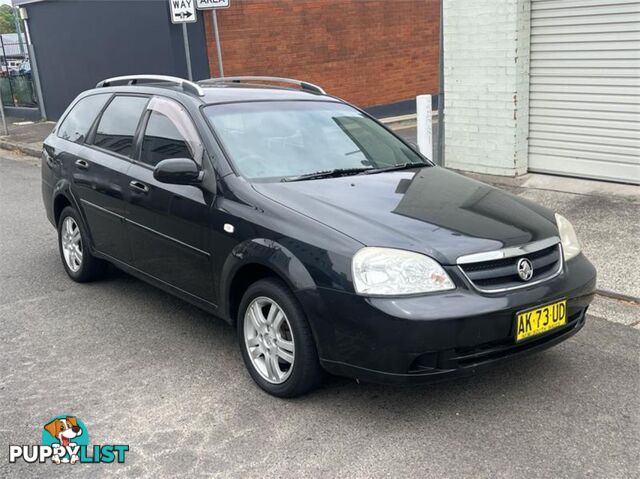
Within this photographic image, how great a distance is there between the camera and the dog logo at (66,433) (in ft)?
11.3

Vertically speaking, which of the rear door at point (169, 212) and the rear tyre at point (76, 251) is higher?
the rear door at point (169, 212)

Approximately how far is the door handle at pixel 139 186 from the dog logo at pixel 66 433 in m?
1.64

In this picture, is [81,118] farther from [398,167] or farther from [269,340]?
[269,340]

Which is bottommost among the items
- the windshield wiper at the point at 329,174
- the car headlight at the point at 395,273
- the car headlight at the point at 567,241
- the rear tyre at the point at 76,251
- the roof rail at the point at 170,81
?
the rear tyre at the point at 76,251

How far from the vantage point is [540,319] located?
363 centimetres

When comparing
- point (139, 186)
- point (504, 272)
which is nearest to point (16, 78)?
point (139, 186)

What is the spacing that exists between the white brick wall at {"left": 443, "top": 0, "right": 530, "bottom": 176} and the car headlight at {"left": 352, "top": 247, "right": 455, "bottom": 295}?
221 inches

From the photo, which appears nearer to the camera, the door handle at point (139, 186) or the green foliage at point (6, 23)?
the door handle at point (139, 186)

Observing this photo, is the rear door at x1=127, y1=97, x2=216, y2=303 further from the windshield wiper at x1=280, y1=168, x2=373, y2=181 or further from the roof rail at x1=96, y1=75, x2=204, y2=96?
the windshield wiper at x1=280, y1=168, x2=373, y2=181

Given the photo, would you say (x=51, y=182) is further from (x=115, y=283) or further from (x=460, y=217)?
(x=460, y=217)

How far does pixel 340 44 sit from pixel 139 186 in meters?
11.4

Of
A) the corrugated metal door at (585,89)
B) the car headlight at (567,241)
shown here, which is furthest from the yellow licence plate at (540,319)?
the corrugated metal door at (585,89)

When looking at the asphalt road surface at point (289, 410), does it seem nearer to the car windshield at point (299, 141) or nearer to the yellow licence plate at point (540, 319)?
the yellow licence plate at point (540, 319)

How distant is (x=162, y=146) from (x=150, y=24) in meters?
9.56
